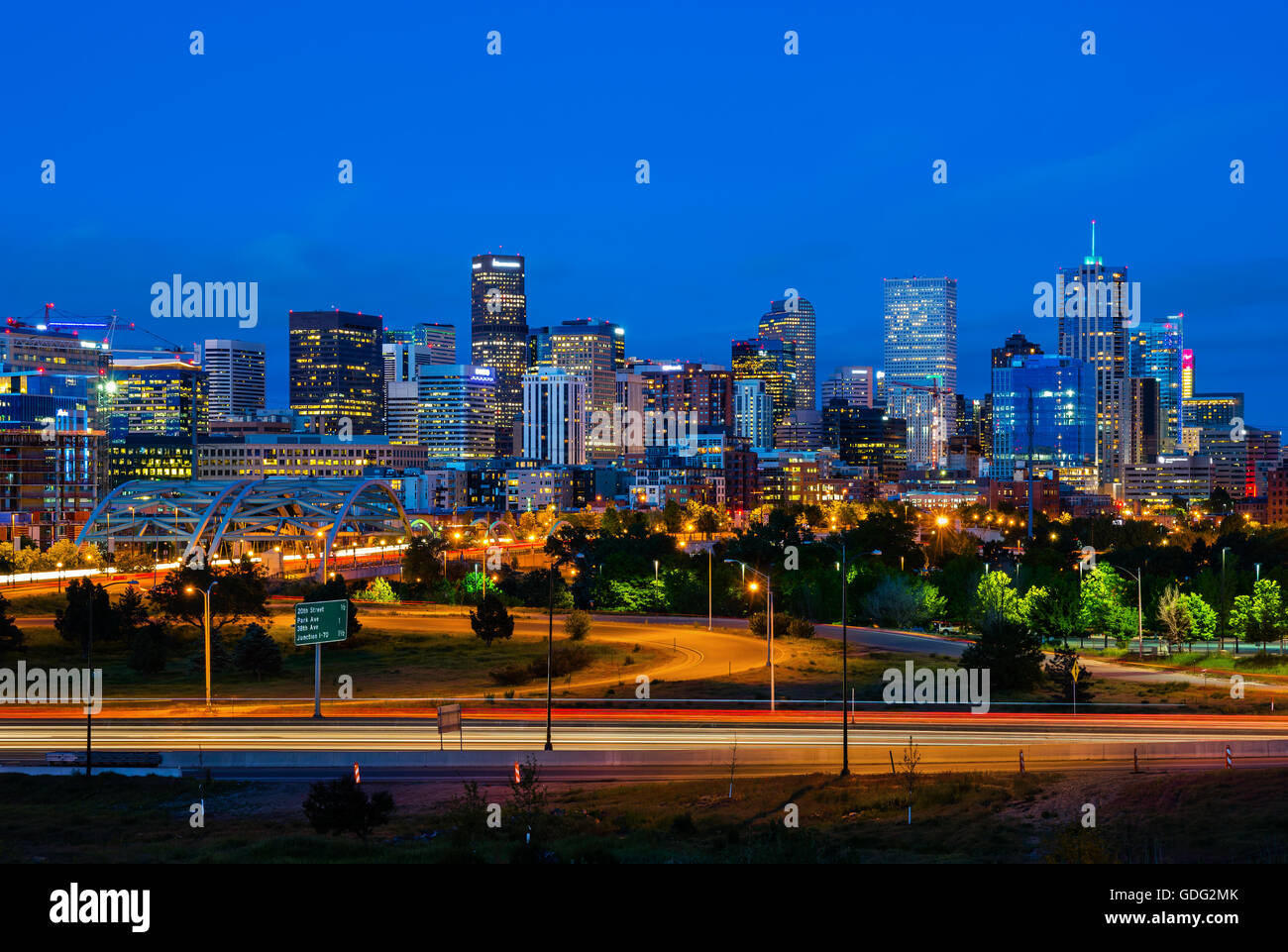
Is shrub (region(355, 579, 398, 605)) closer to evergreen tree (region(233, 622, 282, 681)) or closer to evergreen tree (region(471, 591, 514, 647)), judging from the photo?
evergreen tree (region(471, 591, 514, 647))

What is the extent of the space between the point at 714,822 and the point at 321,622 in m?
23.4

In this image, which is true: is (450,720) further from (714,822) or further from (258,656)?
(258,656)

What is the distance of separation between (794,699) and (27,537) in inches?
4416

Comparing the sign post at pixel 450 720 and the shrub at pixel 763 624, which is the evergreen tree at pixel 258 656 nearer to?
the sign post at pixel 450 720

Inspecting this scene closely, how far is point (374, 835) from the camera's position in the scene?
25297 millimetres

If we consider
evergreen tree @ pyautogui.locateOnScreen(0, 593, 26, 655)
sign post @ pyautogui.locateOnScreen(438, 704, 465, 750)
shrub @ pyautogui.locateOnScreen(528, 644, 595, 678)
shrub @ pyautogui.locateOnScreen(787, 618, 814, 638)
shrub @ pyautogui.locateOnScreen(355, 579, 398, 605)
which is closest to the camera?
sign post @ pyautogui.locateOnScreen(438, 704, 465, 750)

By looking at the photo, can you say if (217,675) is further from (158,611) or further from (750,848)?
(750,848)

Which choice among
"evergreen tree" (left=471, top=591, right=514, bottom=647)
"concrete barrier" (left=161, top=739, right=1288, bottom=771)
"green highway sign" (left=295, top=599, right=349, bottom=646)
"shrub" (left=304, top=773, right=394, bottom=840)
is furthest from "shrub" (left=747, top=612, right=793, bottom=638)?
"shrub" (left=304, top=773, right=394, bottom=840)

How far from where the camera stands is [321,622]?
1745 inches

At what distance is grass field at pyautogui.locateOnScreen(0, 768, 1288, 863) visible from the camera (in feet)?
70.0

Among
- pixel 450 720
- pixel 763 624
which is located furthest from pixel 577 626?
pixel 450 720

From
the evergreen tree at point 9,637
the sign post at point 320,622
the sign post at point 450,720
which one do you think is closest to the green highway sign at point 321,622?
the sign post at point 320,622

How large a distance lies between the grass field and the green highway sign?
12639mm

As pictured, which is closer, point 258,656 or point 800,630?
point 258,656
